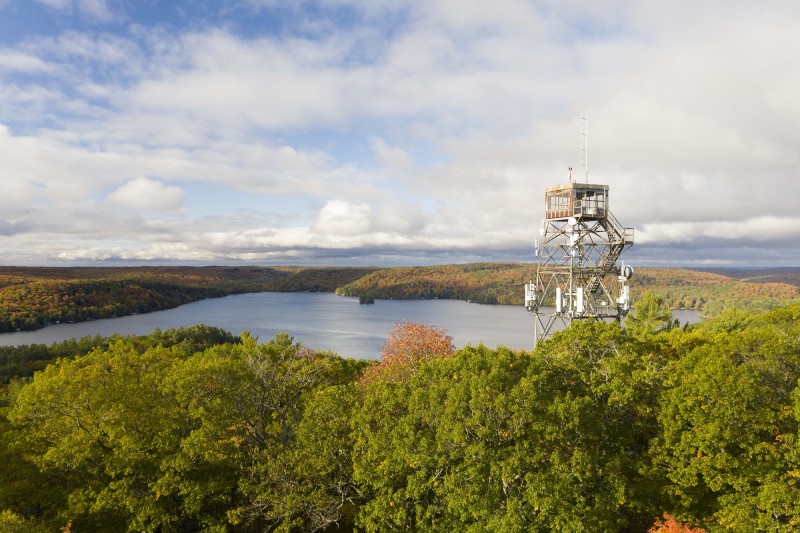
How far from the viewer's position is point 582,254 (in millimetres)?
33219

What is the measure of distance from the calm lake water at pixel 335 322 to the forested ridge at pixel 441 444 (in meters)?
56.7

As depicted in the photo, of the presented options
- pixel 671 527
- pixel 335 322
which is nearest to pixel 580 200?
pixel 671 527

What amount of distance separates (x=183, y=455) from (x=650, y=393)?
1819cm

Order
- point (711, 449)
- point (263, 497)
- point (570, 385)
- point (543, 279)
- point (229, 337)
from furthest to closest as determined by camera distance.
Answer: point (229, 337) → point (543, 279) → point (570, 385) → point (263, 497) → point (711, 449)

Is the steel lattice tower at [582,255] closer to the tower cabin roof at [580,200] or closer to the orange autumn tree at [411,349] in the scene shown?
the tower cabin roof at [580,200]

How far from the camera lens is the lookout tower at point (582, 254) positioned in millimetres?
32375

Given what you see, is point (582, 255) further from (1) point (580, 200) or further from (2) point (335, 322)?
(2) point (335, 322)

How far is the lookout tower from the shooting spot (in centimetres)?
3238

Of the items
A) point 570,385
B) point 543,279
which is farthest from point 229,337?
point 570,385

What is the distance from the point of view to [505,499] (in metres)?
15.9

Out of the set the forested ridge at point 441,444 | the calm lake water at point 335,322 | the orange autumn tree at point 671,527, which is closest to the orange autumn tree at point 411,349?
the forested ridge at point 441,444

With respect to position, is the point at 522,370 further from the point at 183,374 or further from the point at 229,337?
the point at 229,337

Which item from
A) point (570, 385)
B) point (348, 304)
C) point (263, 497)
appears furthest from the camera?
point (348, 304)

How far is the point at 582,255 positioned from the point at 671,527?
67.9 ft
